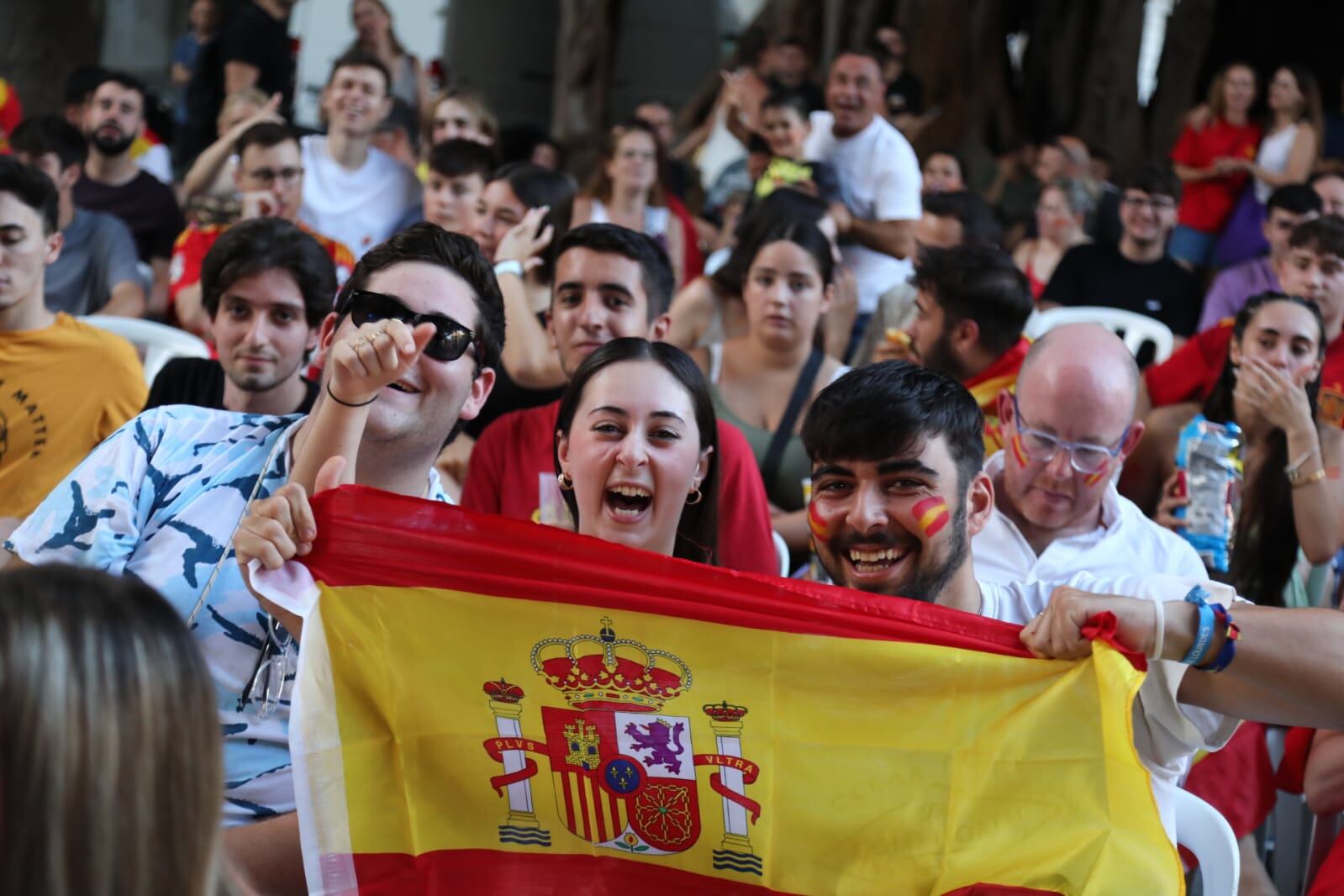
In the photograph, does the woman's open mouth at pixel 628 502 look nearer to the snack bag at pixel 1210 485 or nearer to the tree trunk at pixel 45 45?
the snack bag at pixel 1210 485

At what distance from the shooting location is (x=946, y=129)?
13219mm

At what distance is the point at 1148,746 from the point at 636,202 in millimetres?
4957

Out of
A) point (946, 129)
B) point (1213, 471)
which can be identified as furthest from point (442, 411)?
point (946, 129)

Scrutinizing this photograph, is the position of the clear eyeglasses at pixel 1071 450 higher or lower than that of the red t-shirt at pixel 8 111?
lower

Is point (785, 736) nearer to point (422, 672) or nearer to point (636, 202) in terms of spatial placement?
point (422, 672)

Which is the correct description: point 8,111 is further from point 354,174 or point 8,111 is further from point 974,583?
point 974,583

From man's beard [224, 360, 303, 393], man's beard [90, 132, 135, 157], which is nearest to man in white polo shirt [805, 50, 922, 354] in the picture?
man's beard [224, 360, 303, 393]

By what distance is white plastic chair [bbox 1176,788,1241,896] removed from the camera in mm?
2639

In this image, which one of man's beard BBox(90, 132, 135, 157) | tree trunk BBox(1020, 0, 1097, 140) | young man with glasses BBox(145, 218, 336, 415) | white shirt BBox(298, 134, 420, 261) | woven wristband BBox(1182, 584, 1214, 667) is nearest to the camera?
woven wristband BBox(1182, 584, 1214, 667)

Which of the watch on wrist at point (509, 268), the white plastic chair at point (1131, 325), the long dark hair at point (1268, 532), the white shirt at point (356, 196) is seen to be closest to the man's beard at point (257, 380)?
the watch on wrist at point (509, 268)

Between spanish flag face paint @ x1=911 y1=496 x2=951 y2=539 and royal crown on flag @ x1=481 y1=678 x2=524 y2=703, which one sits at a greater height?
spanish flag face paint @ x1=911 y1=496 x2=951 y2=539

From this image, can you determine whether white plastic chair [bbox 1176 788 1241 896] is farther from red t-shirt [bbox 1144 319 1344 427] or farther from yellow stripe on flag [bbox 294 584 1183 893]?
red t-shirt [bbox 1144 319 1344 427]

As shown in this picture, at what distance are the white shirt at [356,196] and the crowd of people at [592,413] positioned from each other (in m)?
0.02

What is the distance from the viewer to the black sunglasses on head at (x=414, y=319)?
2789 mm
